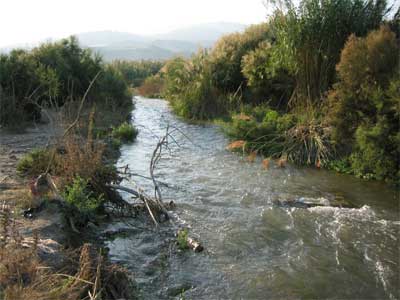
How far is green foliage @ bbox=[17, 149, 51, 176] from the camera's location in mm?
7453

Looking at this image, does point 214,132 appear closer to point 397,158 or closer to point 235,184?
point 235,184

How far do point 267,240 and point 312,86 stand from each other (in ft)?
23.7

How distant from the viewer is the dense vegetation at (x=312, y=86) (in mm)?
8391

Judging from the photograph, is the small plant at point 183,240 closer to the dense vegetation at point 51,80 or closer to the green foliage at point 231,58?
the dense vegetation at point 51,80

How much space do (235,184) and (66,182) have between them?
339cm

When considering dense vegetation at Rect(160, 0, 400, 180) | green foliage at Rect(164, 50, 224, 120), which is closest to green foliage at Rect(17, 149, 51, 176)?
dense vegetation at Rect(160, 0, 400, 180)

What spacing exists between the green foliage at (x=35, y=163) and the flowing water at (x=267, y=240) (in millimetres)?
1883

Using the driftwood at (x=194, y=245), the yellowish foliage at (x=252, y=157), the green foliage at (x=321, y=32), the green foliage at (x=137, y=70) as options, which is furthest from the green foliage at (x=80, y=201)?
the green foliage at (x=137, y=70)

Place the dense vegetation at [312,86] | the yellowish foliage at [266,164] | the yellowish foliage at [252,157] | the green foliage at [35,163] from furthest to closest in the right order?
the yellowish foliage at [252,157] < the yellowish foliage at [266,164] < the dense vegetation at [312,86] < the green foliage at [35,163]

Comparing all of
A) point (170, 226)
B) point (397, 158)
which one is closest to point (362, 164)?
point (397, 158)

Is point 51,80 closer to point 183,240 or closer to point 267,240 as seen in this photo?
point 183,240

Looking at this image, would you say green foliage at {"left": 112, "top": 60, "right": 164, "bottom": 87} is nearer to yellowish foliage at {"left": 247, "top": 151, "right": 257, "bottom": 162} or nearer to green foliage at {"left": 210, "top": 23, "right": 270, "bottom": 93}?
green foliage at {"left": 210, "top": 23, "right": 270, "bottom": 93}

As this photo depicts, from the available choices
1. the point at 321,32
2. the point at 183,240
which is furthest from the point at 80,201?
the point at 321,32

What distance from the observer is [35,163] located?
758 cm
